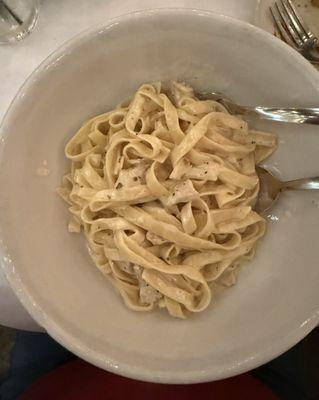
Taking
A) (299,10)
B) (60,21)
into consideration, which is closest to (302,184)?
(299,10)

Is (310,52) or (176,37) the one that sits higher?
(176,37)

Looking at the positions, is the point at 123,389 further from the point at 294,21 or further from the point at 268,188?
the point at 294,21

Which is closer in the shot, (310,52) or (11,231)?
(11,231)

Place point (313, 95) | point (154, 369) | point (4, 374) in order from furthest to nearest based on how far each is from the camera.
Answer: point (4, 374), point (313, 95), point (154, 369)

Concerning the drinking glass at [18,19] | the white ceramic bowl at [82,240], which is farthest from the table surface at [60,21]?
the white ceramic bowl at [82,240]

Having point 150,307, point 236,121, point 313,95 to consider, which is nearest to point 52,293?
point 150,307

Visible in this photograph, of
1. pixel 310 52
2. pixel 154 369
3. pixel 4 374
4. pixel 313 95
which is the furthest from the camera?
pixel 4 374

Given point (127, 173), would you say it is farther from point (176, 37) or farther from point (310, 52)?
point (310, 52)

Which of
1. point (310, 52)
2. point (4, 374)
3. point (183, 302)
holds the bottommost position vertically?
point (4, 374)
